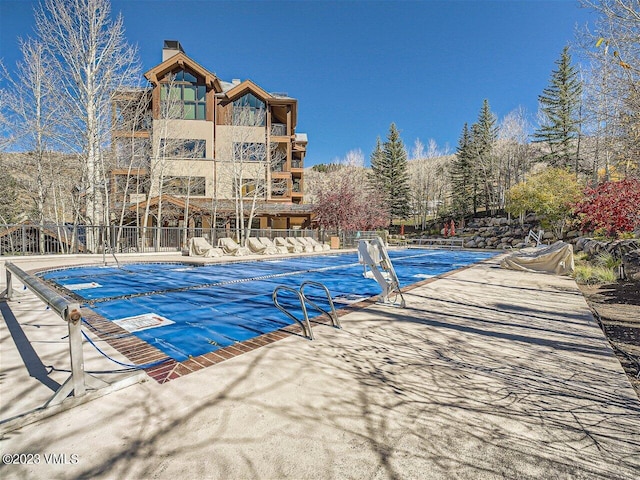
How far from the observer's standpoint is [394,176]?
4091cm

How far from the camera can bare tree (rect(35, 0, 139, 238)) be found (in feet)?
49.2

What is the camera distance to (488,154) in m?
35.8

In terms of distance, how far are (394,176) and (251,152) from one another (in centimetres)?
2204

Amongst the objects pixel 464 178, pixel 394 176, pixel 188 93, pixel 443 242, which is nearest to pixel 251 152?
pixel 188 93

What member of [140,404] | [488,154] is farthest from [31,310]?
[488,154]

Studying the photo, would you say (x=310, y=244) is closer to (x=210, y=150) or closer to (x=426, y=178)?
(x=210, y=150)

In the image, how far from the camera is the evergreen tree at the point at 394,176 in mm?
40344

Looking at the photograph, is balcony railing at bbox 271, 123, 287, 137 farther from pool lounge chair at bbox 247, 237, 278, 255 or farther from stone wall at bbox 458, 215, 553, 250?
stone wall at bbox 458, 215, 553, 250

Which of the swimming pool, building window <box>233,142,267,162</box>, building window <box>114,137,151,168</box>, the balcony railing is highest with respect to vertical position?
the balcony railing

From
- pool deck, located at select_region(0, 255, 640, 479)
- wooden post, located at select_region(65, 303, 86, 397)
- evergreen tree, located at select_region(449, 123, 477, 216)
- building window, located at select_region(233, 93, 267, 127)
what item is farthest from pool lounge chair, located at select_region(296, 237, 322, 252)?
evergreen tree, located at select_region(449, 123, 477, 216)

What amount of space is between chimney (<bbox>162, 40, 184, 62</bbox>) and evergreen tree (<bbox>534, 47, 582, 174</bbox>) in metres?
35.0

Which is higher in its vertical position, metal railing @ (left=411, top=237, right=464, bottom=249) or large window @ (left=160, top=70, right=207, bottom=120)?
large window @ (left=160, top=70, right=207, bottom=120)

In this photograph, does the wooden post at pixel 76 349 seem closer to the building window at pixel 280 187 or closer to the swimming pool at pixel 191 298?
the swimming pool at pixel 191 298

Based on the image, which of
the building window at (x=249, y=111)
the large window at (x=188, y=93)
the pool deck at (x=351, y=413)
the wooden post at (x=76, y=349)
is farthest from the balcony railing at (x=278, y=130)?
the wooden post at (x=76, y=349)
